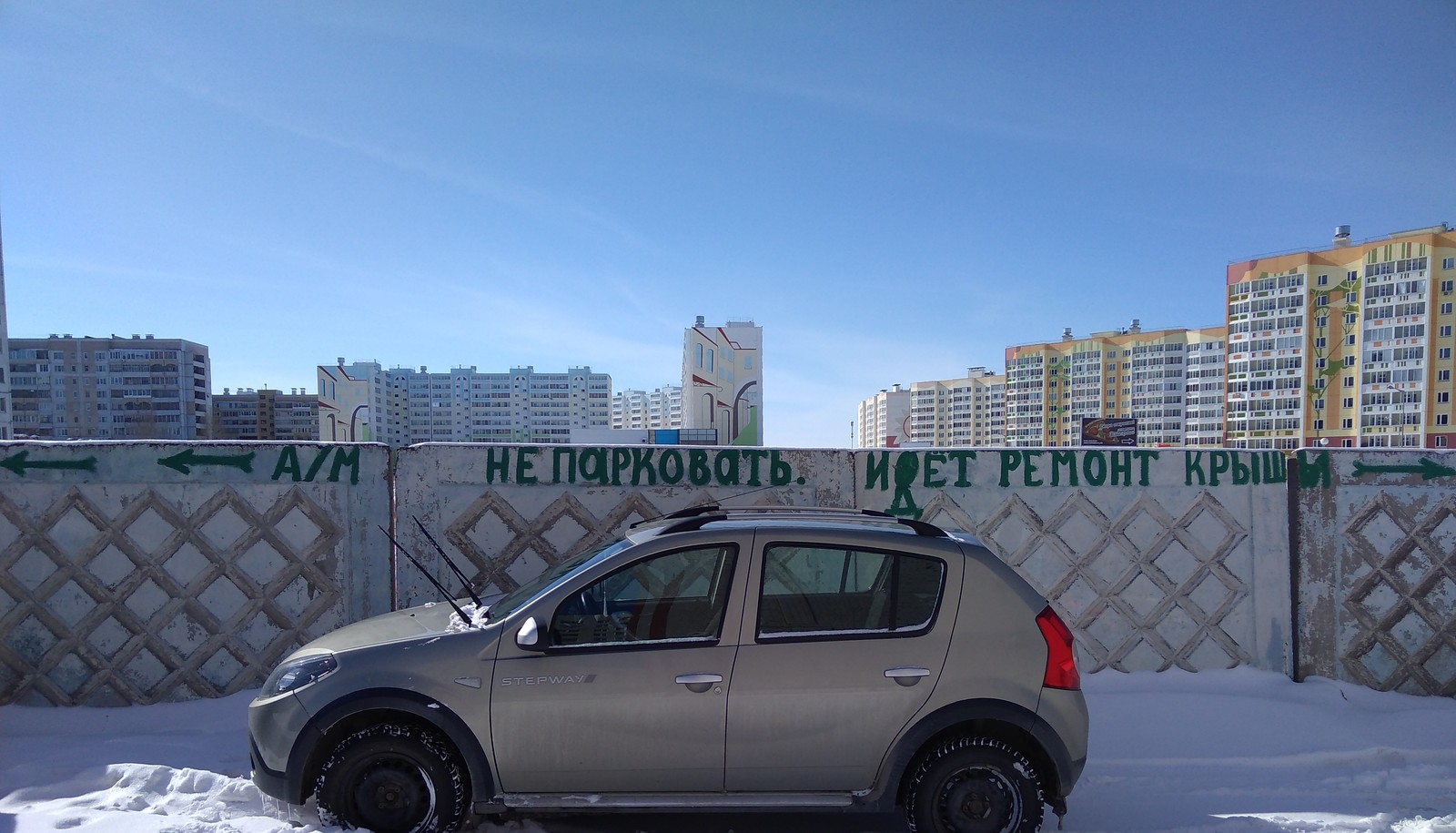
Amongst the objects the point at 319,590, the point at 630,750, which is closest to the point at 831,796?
the point at 630,750

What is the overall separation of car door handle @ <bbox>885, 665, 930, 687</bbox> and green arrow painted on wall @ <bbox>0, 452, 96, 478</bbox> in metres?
5.96

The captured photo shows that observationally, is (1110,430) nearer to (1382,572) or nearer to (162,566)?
(1382,572)

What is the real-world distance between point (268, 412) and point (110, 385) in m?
23.0

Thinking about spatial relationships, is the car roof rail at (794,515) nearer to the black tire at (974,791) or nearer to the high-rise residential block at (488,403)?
the black tire at (974,791)

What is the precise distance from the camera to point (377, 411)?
4178 inches

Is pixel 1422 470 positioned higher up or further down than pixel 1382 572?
higher up

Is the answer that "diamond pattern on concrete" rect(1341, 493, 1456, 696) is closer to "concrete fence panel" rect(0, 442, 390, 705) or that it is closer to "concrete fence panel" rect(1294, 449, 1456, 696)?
"concrete fence panel" rect(1294, 449, 1456, 696)

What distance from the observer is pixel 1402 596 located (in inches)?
230

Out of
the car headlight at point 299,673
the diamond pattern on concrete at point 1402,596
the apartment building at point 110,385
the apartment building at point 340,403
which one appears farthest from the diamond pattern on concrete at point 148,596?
the apartment building at point 110,385

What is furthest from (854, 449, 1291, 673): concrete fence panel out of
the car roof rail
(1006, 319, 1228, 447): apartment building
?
(1006, 319, 1228, 447): apartment building

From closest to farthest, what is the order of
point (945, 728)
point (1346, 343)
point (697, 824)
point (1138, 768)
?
point (945, 728) < point (697, 824) < point (1138, 768) < point (1346, 343)

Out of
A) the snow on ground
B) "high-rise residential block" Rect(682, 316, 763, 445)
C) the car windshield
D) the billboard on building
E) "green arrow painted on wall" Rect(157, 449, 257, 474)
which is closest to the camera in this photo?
the car windshield

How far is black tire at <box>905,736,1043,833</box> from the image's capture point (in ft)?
11.2

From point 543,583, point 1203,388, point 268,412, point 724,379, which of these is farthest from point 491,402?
point 543,583
